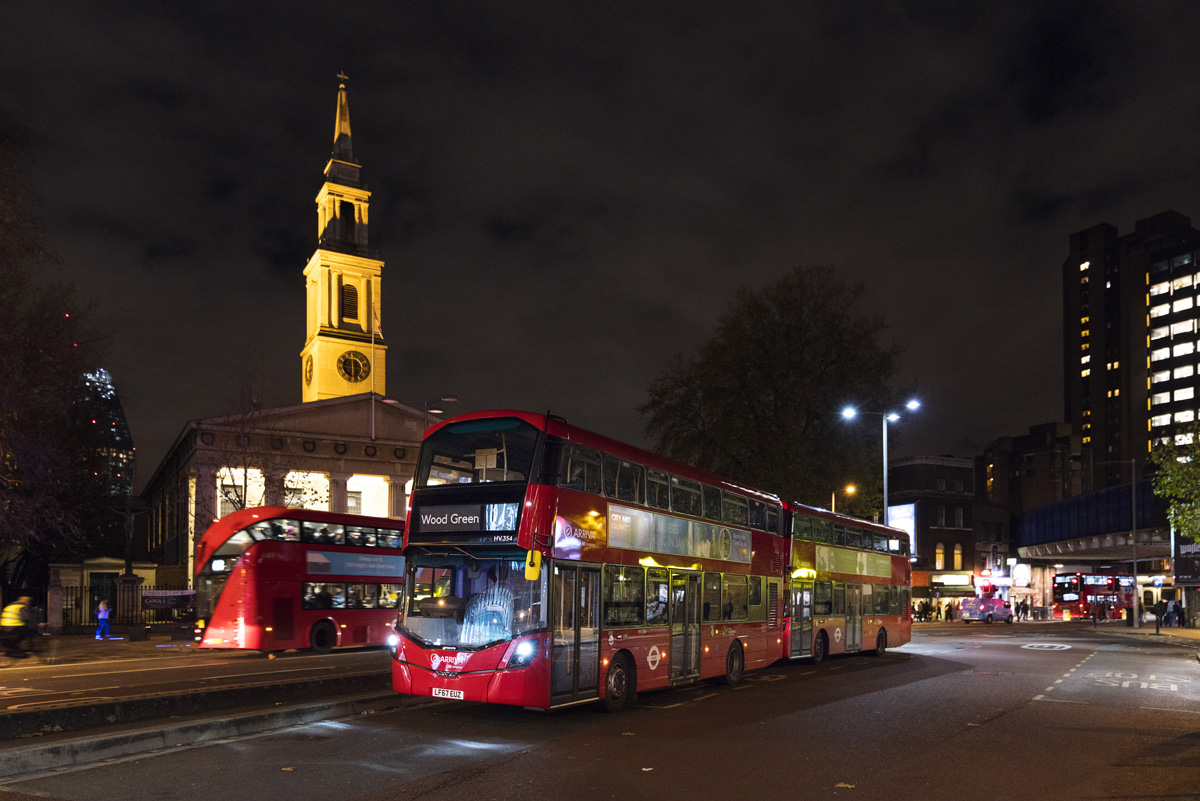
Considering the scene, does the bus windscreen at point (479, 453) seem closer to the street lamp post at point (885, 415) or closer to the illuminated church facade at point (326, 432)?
the street lamp post at point (885, 415)

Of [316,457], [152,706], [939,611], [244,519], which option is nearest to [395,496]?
[316,457]

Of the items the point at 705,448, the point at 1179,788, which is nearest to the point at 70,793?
the point at 1179,788

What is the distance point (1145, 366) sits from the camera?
133 m

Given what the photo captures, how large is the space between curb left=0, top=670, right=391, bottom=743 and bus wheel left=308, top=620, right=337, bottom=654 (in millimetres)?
10095

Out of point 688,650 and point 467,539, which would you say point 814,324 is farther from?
point 467,539

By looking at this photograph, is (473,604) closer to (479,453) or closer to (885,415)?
(479,453)

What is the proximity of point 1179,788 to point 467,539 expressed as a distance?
27.7 feet

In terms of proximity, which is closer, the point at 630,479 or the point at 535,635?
the point at 535,635

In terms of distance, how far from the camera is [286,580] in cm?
2452

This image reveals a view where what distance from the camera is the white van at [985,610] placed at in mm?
62719

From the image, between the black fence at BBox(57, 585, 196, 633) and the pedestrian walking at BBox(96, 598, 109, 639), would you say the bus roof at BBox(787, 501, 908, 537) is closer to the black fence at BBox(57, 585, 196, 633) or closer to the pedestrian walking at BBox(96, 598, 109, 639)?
the black fence at BBox(57, 585, 196, 633)

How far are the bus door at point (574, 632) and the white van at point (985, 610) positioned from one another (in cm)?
5378

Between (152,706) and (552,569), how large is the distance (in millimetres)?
5221

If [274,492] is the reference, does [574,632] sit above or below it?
below
